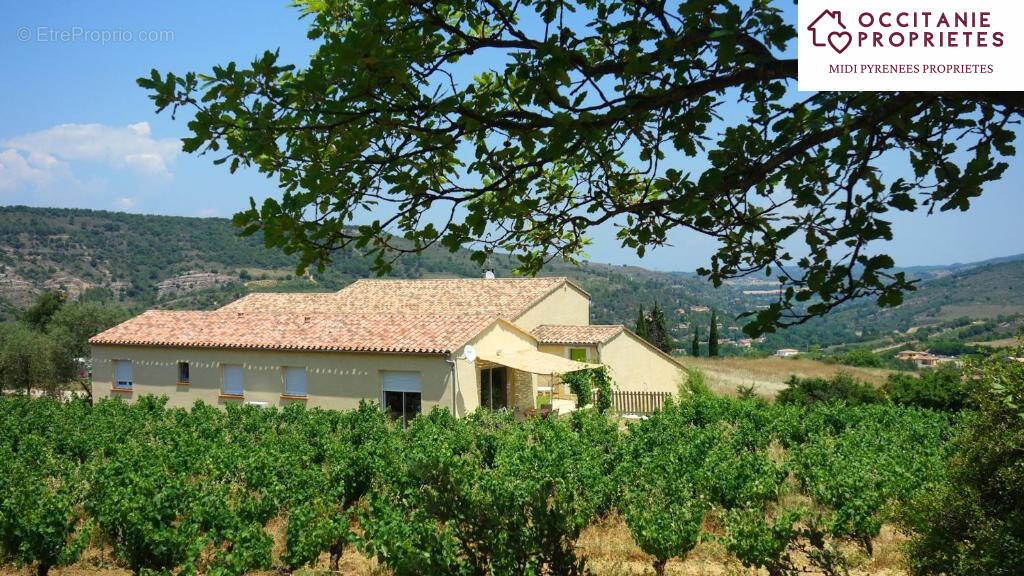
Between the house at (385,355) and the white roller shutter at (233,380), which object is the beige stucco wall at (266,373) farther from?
the white roller shutter at (233,380)

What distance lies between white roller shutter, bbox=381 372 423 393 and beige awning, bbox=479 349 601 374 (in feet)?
6.74

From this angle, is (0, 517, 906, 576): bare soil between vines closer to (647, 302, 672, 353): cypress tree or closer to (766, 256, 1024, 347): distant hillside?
(647, 302, 672, 353): cypress tree

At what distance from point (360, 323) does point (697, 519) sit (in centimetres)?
1668

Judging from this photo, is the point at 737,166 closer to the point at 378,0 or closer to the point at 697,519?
the point at 378,0

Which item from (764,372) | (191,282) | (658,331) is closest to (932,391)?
Result: (764,372)

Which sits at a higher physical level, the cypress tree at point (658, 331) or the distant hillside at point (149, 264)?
the distant hillside at point (149, 264)

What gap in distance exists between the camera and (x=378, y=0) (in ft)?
11.7

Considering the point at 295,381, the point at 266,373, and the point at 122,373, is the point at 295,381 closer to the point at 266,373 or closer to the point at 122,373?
the point at 266,373

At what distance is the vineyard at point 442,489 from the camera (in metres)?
5.95

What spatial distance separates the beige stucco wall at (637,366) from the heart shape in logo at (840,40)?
2211cm

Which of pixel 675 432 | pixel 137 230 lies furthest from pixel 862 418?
pixel 137 230

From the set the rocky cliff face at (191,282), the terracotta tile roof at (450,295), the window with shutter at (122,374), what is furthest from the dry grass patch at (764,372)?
the rocky cliff face at (191,282)

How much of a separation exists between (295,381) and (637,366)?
12.5m

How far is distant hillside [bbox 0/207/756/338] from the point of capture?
68.8 m
